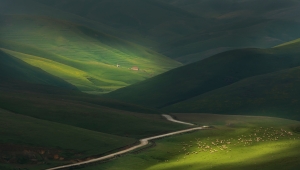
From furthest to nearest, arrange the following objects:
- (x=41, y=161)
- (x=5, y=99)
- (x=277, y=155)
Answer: (x=5, y=99)
(x=41, y=161)
(x=277, y=155)

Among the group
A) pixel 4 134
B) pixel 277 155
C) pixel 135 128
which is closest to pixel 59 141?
pixel 4 134

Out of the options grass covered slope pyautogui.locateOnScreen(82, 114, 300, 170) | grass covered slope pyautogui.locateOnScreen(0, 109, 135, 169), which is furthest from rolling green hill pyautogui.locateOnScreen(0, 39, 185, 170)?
grass covered slope pyautogui.locateOnScreen(82, 114, 300, 170)

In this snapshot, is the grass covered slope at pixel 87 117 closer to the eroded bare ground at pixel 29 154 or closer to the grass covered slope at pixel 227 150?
the grass covered slope at pixel 227 150

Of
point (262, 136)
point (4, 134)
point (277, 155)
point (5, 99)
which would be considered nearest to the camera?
point (277, 155)

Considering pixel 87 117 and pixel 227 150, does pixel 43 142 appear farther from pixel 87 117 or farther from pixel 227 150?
pixel 87 117

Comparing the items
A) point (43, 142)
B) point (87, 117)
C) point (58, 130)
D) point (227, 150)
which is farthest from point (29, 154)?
point (87, 117)

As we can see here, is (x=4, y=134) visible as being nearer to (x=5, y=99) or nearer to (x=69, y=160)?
(x=69, y=160)

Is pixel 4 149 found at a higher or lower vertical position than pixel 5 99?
lower
